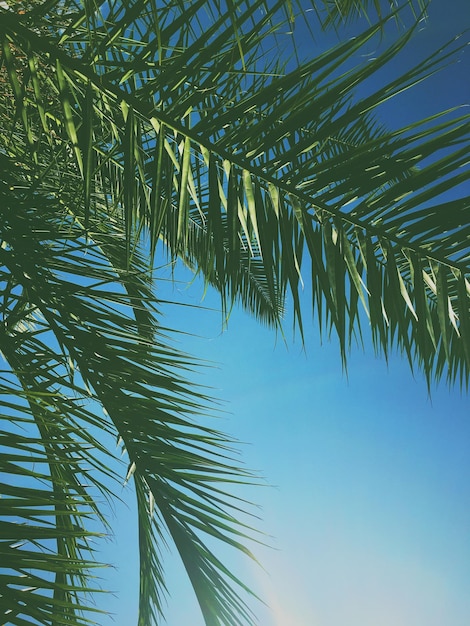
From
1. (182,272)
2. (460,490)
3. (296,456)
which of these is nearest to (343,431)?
(296,456)

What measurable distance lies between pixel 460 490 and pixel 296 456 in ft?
4.30

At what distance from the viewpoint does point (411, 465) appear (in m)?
5.82

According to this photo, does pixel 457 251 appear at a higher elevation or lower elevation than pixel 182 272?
lower

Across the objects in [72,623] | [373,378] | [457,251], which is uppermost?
[373,378]

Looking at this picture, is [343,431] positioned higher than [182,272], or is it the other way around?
[182,272]

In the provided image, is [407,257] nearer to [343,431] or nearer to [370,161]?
[370,161]

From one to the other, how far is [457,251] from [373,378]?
539 cm

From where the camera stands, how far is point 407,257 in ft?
2.43

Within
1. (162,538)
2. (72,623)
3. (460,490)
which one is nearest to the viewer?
(72,623)

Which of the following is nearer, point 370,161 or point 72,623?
point 72,623

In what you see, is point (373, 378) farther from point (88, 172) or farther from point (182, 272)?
point (88, 172)

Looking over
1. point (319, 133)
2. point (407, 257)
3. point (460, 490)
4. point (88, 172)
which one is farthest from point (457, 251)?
point (460, 490)

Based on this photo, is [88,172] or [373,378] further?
[373,378]

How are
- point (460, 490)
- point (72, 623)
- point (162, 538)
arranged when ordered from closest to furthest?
point (72, 623)
point (162, 538)
point (460, 490)
